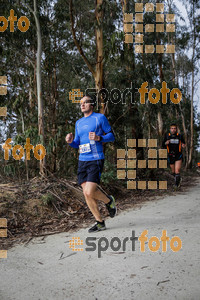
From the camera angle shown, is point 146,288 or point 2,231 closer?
point 146,288

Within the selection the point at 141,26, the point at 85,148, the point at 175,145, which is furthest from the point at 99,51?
the point at 85,148

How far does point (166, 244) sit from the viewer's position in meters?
4.05

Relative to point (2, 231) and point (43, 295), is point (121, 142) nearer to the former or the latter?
point (2, 231)

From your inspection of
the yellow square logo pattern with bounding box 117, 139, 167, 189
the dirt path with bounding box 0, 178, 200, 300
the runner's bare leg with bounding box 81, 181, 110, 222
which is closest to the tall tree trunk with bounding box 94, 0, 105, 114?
the yellow square logo pattern with bounding box 117, 139, 167, 189

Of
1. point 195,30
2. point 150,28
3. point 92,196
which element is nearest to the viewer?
point 92,196

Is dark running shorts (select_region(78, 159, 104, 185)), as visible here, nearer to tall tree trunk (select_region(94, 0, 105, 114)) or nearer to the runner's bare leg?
the runner's bare leg

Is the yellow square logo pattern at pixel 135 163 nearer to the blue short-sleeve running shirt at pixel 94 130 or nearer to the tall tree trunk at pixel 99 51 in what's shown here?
the tall tree trunk at pixel 99 51

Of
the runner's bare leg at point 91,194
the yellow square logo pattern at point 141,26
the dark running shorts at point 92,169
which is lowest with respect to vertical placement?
the runner's bare leg at point 91,194

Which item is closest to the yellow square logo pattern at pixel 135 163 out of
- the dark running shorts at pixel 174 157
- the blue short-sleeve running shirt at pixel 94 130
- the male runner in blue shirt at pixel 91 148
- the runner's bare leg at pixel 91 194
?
the dark running shorts at pixel 174 157

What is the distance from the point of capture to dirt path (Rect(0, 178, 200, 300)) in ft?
9.13

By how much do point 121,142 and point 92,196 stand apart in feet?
19.2

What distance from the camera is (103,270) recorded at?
3.30 meters

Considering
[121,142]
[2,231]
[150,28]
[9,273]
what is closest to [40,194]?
[2,231]

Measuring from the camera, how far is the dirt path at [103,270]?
2.78 meters
